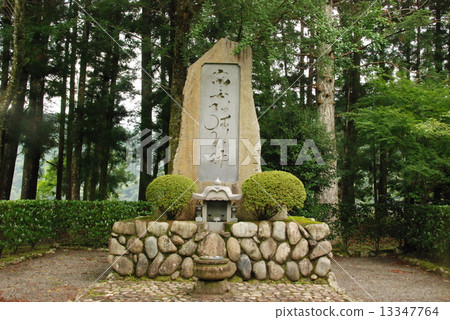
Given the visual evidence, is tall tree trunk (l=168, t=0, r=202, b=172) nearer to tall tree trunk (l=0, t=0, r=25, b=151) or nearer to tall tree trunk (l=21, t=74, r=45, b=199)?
tall tree trunk (l=0, t=0, r=25, b=151)

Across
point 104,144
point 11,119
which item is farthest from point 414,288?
point 11,119

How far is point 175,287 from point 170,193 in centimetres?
157

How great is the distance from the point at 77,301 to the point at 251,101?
481cm

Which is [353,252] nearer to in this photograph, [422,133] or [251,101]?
[422,133]

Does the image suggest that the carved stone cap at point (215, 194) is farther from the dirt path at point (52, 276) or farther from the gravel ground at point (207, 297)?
the dirt path at point (52, 276)

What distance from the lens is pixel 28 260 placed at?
25.2 feet

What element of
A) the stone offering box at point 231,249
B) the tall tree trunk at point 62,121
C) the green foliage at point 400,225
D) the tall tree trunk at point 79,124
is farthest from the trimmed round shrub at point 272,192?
the tall tree trunk at point 62,121

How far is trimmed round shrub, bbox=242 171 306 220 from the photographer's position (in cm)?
587

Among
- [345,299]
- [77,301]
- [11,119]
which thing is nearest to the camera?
[77,301]

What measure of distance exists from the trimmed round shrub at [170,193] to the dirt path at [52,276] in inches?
66.3

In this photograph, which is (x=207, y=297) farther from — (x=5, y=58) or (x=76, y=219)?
(x=5, y=58)

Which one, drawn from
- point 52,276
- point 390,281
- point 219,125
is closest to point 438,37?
point 219,125

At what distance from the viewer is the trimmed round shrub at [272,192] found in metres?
5.87

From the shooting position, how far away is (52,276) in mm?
6078
